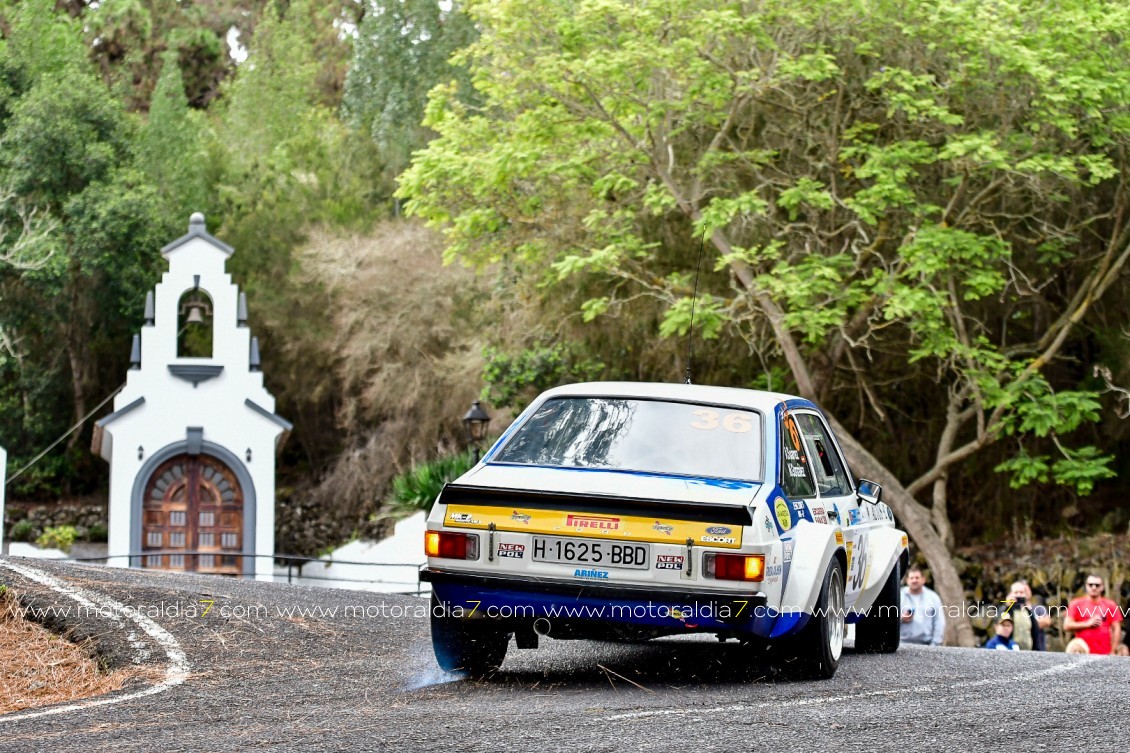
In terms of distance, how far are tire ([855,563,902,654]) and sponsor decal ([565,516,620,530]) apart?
3366mm

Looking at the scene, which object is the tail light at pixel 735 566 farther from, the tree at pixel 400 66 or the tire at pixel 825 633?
the tree at pixel 400 66

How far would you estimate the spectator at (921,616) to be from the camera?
14297 mm

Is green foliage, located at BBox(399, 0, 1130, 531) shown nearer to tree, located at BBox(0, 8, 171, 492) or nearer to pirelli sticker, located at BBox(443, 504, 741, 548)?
pirelli sticker, located at BBox(443, 504, 741, 548)

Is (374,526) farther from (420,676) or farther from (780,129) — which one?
(420,676)

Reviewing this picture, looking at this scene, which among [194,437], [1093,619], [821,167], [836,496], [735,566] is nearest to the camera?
[735,566]

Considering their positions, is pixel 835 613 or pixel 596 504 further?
pixel 835 613

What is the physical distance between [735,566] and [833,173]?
15.3 metres

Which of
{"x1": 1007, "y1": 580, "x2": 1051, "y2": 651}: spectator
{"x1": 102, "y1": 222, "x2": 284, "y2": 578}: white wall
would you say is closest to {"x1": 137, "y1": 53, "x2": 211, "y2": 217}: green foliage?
{"x1": 102, "y1": 222, "x2": 284, "y2": 578}: white wall

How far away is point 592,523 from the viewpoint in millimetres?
7656

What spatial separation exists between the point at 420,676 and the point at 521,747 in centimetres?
265

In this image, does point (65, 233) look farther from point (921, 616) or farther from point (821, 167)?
point (921, 616)

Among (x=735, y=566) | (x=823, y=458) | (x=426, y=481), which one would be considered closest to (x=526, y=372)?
(x=426, y=481)

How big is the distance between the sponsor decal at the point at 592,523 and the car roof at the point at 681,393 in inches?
47.4

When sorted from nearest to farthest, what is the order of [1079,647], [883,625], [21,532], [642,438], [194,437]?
[642,438]
[883,625]
[1079,647]
[194,437]
[21,532]
